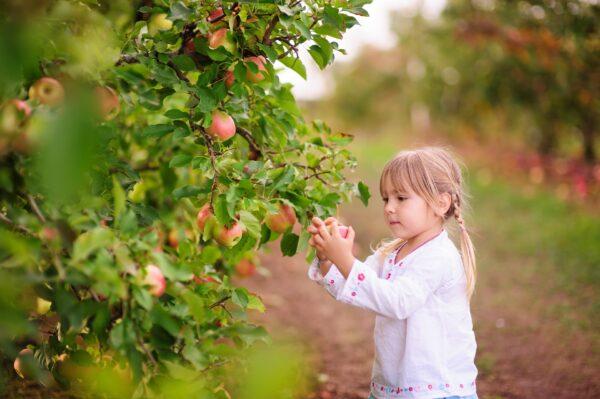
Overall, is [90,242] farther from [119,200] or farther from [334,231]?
[334,231]

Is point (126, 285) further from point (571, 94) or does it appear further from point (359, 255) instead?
point (571, 94)

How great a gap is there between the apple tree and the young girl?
0.41 ft

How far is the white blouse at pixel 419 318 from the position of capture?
5.34ft

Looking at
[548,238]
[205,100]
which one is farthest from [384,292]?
[548,238]

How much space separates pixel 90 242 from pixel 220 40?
81 centimetres

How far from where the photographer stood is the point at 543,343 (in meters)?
3.57

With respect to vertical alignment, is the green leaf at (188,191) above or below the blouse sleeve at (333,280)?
above

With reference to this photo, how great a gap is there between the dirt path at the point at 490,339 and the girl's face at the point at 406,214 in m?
1.26

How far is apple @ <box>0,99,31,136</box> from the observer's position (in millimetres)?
1163

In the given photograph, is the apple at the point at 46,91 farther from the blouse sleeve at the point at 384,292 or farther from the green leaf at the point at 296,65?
the blouse sleeve at the point at 384,292

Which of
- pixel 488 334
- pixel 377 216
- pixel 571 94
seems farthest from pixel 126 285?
pixel 571 94

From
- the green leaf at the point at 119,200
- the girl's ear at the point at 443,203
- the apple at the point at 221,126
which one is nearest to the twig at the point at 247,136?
the apple at the point at 221,126

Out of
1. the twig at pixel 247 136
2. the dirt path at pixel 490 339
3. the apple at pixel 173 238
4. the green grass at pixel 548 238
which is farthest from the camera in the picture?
the green grass at pixel 548 238

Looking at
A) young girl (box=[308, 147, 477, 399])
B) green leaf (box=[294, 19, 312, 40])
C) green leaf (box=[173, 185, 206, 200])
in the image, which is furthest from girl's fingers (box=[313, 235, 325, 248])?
green leaf (box=[294, 19, 312, 40])
